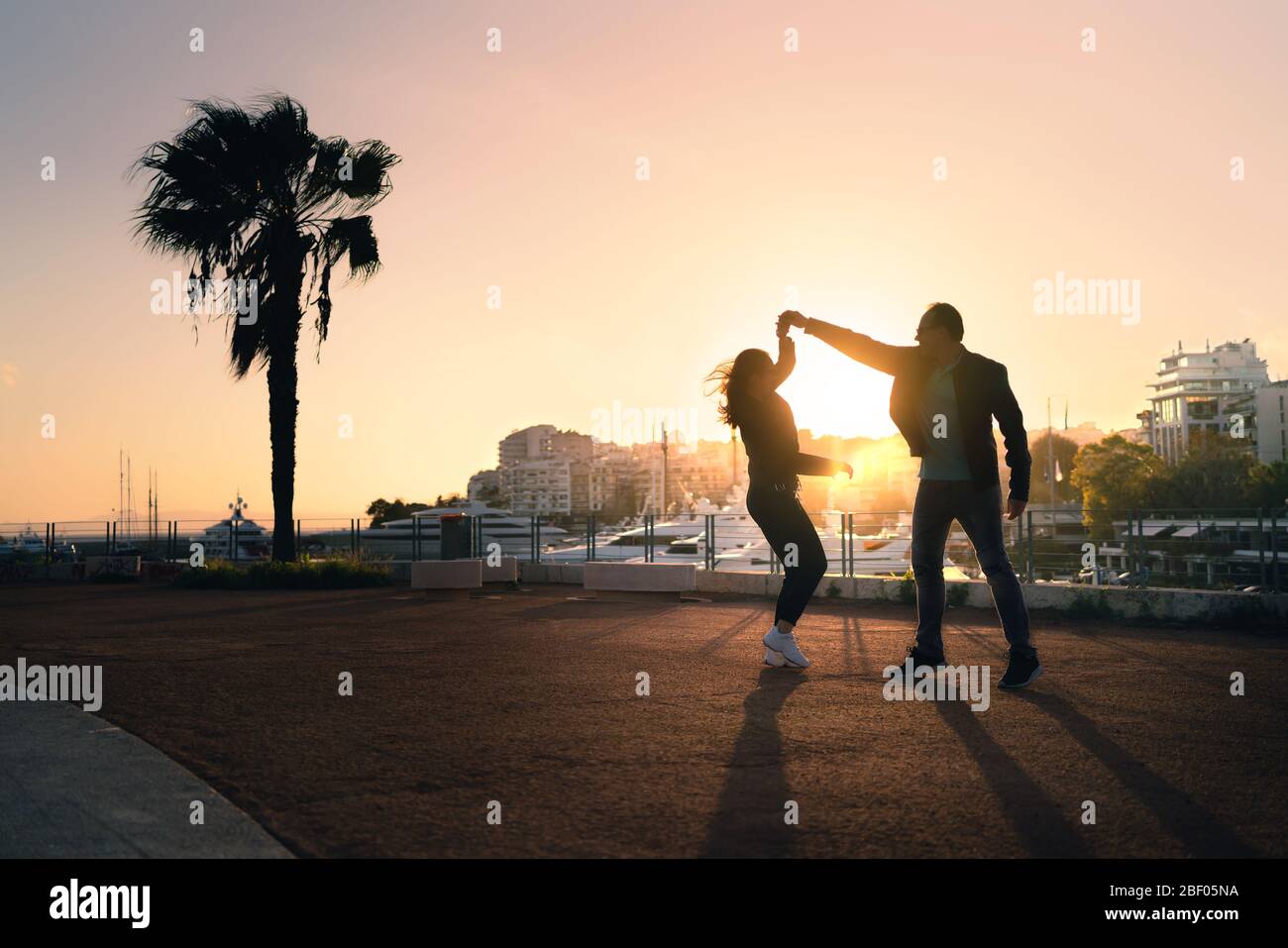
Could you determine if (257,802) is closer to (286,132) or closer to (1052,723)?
(1052,723)

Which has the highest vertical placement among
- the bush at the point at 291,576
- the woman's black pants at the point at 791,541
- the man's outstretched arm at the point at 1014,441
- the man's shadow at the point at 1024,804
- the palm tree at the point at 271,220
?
the palm tree at the point at 271,220

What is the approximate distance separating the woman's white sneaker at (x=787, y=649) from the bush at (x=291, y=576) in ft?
41.4

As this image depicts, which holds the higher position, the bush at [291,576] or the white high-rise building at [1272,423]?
the white high-rise building at [1272,423]

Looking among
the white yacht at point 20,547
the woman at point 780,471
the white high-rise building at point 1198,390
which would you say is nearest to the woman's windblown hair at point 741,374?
the woman at point 780,471

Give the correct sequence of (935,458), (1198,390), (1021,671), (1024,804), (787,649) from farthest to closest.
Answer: (1198,390) < (787,649) < (935,458) < (1021,671) < (1024,804)

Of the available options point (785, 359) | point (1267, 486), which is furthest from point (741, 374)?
point (1267, 486)

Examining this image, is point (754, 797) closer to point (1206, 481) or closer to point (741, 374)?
point (741, 374)

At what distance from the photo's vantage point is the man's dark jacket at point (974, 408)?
554 centimetres

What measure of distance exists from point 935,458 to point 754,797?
2.81 meters

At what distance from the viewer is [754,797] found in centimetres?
341

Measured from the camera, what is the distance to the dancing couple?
555 centimetres

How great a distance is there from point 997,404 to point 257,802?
163 inches

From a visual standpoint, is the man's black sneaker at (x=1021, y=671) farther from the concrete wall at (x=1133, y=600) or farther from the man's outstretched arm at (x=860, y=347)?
the concrete wall at (x=1133, y=600)
